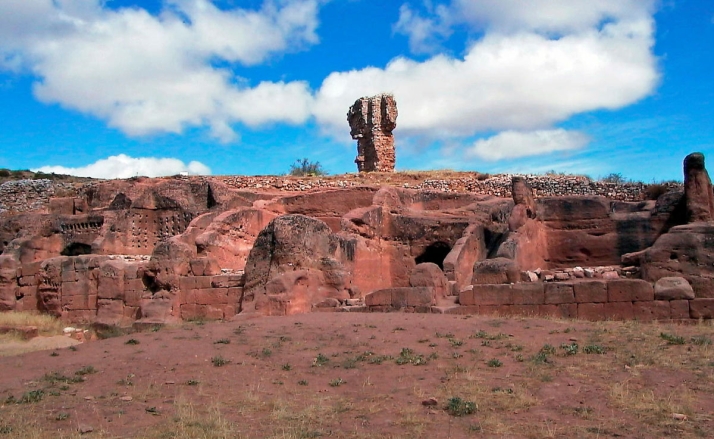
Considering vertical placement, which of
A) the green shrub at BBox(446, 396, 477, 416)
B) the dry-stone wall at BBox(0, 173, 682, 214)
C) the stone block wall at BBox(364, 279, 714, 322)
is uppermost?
the dry-stone wall at BBox(0, 173, 682, 214)

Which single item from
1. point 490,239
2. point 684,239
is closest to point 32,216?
point 490,239

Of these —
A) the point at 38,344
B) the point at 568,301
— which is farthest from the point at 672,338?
the point at 38,344

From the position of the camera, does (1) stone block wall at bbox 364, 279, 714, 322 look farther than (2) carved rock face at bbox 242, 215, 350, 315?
No

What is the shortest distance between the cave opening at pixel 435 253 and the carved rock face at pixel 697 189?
538 cm

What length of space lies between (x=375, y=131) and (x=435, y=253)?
1735 centimetres

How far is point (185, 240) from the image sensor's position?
685 inches

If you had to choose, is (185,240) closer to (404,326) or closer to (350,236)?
(350,236)

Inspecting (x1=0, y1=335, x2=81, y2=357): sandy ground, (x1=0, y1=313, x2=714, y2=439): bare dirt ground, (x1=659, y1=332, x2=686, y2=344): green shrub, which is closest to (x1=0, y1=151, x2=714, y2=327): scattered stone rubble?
(x1=0, y1=313, x2=714, y2=439): bare dirt ground

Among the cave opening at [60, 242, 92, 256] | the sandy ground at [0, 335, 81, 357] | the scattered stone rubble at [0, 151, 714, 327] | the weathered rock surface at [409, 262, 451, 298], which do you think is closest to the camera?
the scattered stone rubble at [0, 151, 714, 327]

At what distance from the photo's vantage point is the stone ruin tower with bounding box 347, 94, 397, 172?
111 ft

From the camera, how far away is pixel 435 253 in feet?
57.2

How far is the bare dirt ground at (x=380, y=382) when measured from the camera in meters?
6.36

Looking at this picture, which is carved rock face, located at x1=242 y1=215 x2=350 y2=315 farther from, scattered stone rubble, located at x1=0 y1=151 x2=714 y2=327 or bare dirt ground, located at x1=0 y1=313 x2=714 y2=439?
bare dirt ground, located at x1=0 y1=313 x2=714 y2=439

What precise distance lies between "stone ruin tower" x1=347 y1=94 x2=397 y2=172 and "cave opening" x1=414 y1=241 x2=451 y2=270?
52.7 ft
